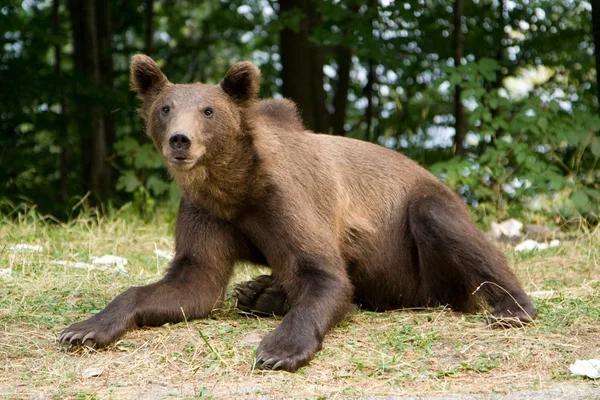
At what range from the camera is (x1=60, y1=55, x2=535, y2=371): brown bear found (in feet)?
16.0

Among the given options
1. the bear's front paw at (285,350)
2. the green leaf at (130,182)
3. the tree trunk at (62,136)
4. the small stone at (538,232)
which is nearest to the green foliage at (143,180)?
the green leaf at (130,182)

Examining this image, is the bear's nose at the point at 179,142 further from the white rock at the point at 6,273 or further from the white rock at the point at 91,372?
the white rock at the point at 6,273

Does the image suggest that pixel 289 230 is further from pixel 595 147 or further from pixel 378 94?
pixel 378 94

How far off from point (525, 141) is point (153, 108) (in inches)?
222

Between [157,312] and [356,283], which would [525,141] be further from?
[157,312]

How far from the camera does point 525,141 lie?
9.59 m

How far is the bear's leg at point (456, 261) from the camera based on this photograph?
18.3 ft

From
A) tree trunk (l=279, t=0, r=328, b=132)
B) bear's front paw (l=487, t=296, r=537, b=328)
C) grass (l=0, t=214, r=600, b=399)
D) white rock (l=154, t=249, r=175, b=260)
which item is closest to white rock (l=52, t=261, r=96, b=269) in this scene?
grass (l=0, t=214, r=600, b=399)

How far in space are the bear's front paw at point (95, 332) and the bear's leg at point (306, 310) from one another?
2.81ft

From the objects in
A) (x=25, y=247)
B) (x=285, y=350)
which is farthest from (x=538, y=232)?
(x=25, y=247)

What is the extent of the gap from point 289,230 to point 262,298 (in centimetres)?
68

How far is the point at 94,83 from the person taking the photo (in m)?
11.2

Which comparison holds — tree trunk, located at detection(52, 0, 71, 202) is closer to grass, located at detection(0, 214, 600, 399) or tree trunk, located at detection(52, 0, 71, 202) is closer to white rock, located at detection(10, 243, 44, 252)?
white rock, located at detection(10, 243, 44, 252)

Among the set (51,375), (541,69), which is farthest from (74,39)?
(51,375)
